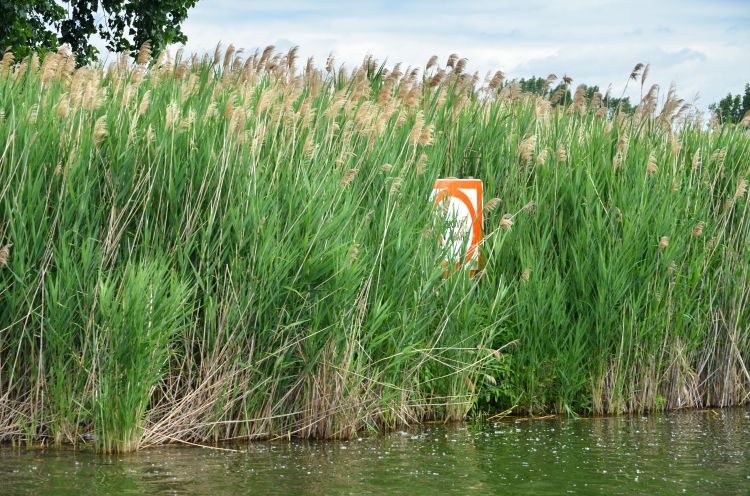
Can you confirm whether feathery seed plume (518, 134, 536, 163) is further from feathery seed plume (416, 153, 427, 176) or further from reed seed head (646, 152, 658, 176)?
feathery seed plume (416, 153, 427, 176)

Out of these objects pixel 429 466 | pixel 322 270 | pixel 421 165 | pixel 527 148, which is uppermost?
pixel 527 148

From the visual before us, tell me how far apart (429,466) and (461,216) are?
268 cm

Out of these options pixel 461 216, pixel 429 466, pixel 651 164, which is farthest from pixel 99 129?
pixel 651 164

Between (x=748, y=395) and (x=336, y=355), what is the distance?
4841 millimetres

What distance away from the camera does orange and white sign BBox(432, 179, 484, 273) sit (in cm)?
886

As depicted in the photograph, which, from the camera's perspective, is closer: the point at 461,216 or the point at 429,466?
the point at 429,466

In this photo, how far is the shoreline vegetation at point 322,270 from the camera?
7.55 meters

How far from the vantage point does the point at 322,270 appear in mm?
7883

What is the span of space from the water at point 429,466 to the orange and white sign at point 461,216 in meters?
1.44

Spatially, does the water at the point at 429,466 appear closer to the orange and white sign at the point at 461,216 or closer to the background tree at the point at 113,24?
the orange and white sign at the point at 461,216

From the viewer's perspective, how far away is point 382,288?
8.32 metres

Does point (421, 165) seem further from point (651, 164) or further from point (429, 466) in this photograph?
point (429, 466)

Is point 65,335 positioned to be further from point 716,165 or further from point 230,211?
point 716,165

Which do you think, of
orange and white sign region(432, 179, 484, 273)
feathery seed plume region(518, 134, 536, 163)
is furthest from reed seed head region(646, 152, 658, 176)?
orange and white sign region(432, 179, 484, 273)
